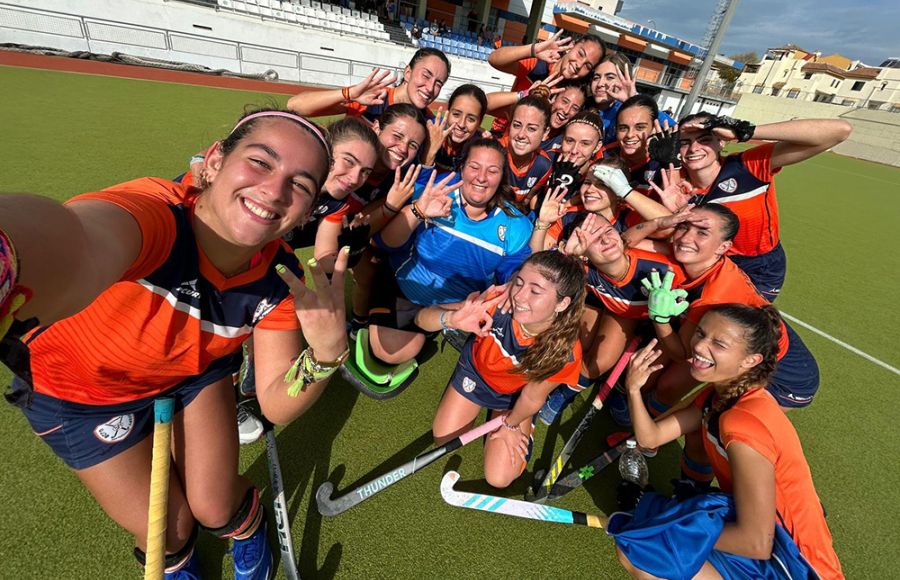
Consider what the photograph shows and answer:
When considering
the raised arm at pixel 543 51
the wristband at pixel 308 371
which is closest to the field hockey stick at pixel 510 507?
the wristband at pixel 308 371

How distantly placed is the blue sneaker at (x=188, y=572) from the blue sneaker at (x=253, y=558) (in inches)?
6.9

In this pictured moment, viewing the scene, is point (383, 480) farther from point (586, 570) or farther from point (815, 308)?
point (815, 308)

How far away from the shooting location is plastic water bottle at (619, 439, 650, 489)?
2738mm

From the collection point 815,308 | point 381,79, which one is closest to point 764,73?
point 815,308

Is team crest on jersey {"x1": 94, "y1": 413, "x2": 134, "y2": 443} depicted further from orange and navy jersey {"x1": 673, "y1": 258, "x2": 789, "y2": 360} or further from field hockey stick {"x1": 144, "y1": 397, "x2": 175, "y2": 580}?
orange and navy jersey {"x1": 673, "y1": 258, "x2": 789, "y2": 360}

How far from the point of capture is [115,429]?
1.76 meters

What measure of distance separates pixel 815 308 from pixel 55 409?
824 cm

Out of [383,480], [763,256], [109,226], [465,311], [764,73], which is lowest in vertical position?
[383,480]

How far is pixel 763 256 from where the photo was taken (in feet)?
11.0

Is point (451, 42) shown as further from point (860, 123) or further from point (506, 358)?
point (860, 123)

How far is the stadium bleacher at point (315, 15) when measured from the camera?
19.0 m

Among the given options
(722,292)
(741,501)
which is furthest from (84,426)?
(722,292)

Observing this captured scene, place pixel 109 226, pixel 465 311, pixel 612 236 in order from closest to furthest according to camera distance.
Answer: pixel 109 226
pixel 465 311
pixel 612 236

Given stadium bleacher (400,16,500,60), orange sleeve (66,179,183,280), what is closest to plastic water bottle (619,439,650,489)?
orange sleeve (66,179,183,280)
